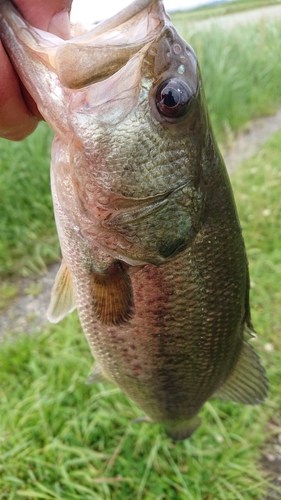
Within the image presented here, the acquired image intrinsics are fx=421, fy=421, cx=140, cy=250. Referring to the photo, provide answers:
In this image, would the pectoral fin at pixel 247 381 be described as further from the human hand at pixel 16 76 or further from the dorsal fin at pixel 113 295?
the human hand at pixel 16 76

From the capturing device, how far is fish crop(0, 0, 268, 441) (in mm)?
953

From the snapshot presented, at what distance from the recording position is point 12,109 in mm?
1054

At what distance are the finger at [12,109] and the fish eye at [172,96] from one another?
0.34 m

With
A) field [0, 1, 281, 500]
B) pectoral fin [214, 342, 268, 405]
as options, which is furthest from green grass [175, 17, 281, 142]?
pectoral fin [214, 342, 268, 405]

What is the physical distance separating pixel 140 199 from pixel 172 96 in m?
0.26

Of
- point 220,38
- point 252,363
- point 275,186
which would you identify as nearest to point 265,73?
point 220,38

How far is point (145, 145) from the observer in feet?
3.43

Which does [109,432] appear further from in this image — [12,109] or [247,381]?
[12,109]

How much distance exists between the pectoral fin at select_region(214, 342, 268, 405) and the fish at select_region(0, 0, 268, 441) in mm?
84

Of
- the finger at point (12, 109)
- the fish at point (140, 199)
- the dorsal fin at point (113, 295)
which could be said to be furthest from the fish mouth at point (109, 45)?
the dorsal fin at point (113, 295)

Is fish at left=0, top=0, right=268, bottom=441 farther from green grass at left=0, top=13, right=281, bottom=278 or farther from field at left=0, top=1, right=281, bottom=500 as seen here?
green grass at left=0, top=13, right=281, bottom=278

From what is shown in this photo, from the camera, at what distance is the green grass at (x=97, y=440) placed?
2.08m

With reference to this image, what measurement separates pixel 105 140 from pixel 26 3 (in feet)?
1.11

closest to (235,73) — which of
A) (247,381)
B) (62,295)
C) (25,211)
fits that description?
(25,211)
